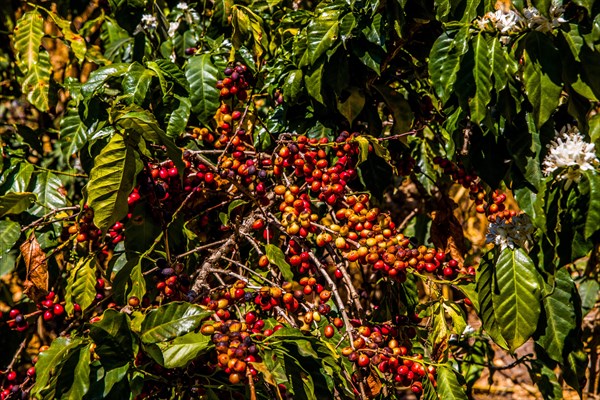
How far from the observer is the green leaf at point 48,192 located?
7.48 feet

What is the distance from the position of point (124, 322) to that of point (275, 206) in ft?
2.59

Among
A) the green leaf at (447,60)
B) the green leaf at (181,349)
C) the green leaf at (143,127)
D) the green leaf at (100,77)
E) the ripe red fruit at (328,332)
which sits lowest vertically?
the ripe red fruit at (328,332)

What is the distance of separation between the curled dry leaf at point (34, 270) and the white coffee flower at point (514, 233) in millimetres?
1276

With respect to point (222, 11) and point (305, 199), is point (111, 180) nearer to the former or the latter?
point (305, 199)

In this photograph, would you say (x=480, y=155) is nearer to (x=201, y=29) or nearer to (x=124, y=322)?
(x=124, y=322)

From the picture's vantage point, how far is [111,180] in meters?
1.69

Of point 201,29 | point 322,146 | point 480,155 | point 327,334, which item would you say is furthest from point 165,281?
point 201,29

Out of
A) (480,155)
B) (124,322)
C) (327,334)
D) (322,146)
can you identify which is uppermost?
(480,155)

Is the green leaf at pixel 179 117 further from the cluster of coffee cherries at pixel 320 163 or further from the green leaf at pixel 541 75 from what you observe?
the green leaf at pixel 541 75

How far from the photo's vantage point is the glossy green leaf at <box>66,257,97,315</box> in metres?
2.05

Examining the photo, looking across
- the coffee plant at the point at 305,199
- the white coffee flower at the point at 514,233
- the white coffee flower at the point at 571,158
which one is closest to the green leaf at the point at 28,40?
the coffee plant at the point at 305,199

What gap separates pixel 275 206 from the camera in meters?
2.22

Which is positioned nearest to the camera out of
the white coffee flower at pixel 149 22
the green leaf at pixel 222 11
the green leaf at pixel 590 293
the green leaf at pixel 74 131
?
the green leaf at pixel 74 131

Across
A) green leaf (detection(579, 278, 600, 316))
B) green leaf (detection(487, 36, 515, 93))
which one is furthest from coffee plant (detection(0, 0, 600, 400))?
green leaf (detection(579, 278, 600, 316))
